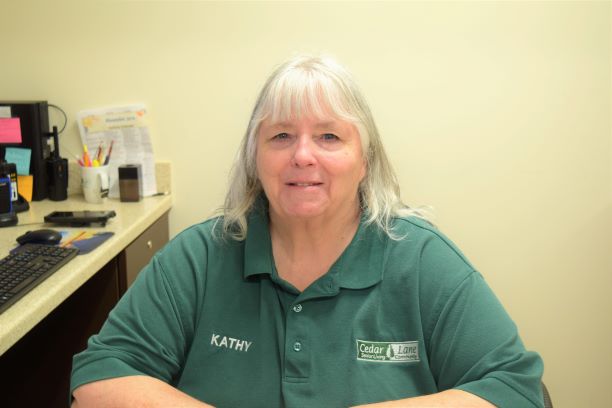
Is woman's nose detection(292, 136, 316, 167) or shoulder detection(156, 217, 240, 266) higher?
woman's nose detection(292, 136, 316, 167)

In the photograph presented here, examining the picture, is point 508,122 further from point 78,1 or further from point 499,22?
point 78,1

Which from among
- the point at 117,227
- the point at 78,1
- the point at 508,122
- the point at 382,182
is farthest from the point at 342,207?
the point at 78,1

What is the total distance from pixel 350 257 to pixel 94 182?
50.1 inches

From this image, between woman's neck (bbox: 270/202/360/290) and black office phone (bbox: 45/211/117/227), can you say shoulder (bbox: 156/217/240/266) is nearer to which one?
woman's neck (bbox: 270/202/360/290)

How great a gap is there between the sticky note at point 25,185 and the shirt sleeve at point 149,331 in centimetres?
114

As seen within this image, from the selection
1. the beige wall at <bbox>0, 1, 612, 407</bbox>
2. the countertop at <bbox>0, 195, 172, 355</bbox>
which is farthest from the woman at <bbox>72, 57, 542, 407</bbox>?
the beige wall at <bbox>0, 1, 612, 407</bbox>

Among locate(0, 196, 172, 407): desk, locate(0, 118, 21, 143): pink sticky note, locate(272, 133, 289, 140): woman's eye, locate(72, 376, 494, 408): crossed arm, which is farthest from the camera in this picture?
locate(0, 118, 21, 143): pink sticky note

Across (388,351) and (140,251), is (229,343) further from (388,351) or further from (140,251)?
(140,251)

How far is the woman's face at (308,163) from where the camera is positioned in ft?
3.78

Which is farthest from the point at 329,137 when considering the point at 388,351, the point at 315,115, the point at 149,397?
the point at 149,397


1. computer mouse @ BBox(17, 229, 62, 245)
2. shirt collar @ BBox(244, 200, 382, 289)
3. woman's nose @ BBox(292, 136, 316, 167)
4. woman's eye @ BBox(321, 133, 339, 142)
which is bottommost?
computer mouse @ BBox(17, 229, 62, 245)

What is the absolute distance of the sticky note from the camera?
6.75 ft

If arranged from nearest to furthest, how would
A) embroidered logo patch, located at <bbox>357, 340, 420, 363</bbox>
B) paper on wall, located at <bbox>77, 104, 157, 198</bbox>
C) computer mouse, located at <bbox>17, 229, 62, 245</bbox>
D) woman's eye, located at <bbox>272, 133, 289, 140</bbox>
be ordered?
1. embroidered logo patch, located at <bbox>357, 340, 420, 363</bbox>
2. woman's eye, located at <bbox>272, 133, 289, 140</bbox>
3. computer mouse, located at <bbox>17, 229, 62, 245</bbox>
4. paper on wall, located at <bbox>77, 104, 157, 198</bbox>

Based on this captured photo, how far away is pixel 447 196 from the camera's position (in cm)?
215
